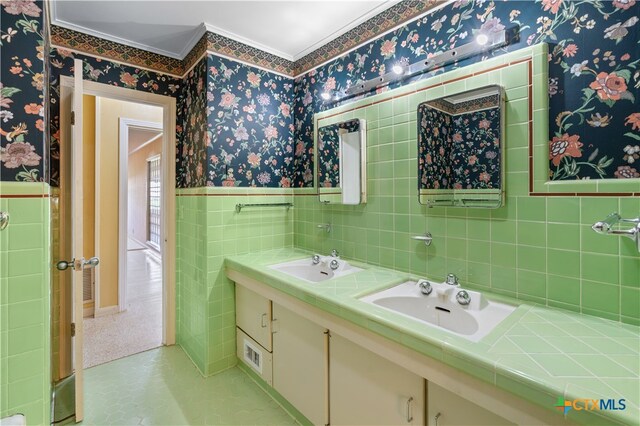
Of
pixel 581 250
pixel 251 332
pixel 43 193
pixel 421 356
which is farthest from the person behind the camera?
pixel 251 332

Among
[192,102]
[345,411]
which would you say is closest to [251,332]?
[345,411]

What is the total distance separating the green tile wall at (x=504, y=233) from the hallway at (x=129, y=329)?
2.11 metres

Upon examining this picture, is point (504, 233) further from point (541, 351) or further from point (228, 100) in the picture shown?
point (228, 100)

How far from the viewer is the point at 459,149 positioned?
5.14 ft

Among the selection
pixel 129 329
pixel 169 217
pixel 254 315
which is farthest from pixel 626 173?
pixel 129 329

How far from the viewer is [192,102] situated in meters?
2.42

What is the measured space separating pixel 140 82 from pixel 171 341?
87.3 inches

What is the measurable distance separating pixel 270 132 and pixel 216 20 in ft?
2.79

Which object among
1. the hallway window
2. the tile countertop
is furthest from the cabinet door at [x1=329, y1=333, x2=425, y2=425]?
the hallway window

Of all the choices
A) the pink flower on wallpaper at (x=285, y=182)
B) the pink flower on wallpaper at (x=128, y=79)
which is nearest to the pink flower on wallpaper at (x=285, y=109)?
the pink flower on wallpaper at (x=285, y=182)

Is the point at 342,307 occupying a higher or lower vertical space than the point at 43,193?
lower

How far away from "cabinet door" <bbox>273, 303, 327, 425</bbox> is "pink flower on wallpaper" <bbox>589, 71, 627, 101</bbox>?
60.8 inches

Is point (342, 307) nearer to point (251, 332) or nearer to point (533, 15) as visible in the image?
point (251, 332)

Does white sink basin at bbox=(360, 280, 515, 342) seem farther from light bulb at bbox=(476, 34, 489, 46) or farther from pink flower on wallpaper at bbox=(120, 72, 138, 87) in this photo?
pink flower on wallpaper at bbox=(120, 72, 138, 87)
